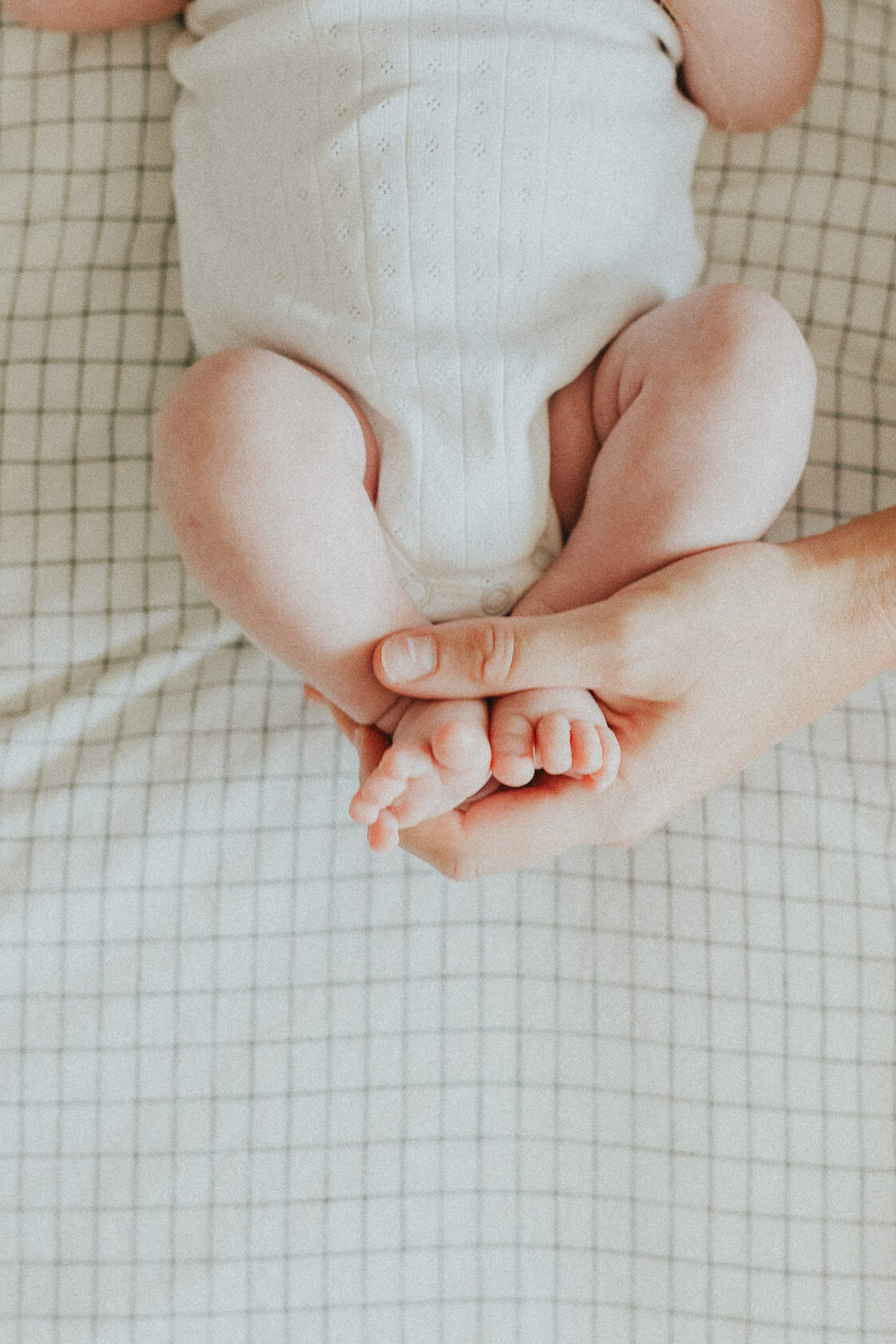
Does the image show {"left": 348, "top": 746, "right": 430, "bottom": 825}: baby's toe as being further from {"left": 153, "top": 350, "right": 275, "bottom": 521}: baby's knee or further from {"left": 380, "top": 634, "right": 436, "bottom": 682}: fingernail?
{"left": 153, "top": 350, "right": 275, "bottom": 521}: baby's knee

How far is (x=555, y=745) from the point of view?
783 millimetres

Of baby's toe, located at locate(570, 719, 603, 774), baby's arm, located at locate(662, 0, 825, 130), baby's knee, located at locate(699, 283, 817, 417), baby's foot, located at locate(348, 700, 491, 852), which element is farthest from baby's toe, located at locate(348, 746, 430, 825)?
baby's arm, located at locate(662, 0, 825, 130)

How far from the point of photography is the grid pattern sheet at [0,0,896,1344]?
1.01 meters

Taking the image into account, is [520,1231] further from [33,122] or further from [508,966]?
[33,122]

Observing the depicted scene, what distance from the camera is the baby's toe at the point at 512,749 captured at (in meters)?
0.79

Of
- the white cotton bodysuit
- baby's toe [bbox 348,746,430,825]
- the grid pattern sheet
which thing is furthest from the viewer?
the grid pattern sheet

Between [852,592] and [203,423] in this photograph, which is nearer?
[203,423]

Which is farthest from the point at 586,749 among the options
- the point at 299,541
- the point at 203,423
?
the point at 203,423

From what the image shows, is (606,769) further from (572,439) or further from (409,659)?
(572,439)

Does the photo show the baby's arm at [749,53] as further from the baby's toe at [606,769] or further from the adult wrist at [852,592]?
the baby's toe at [606,769]

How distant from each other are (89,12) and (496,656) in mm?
797

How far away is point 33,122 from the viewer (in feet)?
3.75

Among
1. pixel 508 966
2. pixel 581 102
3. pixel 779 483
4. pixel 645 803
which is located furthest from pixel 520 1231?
pixel 581 102

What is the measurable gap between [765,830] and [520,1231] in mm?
440
